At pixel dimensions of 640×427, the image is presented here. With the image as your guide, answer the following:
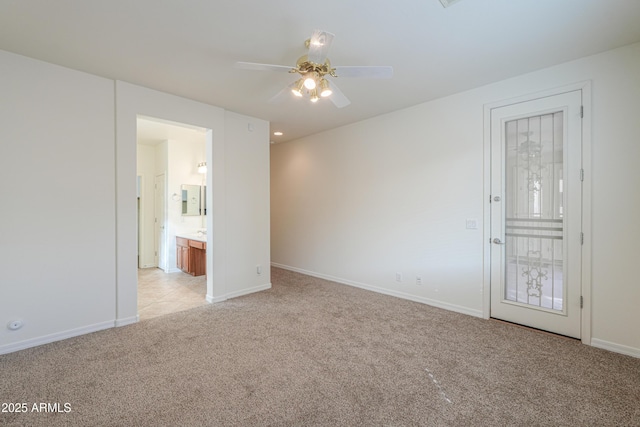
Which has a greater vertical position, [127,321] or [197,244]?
[197,244]

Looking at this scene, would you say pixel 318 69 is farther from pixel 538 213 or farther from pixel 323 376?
pixel 538 213

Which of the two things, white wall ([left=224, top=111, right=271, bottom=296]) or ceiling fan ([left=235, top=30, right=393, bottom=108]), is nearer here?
ceiling fan ([left=235, top=30, right=393, bottom=108])

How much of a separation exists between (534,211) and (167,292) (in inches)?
196

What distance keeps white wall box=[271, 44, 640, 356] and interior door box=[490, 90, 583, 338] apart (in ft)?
0.44

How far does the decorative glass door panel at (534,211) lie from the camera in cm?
292

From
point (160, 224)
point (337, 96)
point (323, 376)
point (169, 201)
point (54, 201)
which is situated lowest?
point (323, 376)

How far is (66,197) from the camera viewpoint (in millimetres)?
2848

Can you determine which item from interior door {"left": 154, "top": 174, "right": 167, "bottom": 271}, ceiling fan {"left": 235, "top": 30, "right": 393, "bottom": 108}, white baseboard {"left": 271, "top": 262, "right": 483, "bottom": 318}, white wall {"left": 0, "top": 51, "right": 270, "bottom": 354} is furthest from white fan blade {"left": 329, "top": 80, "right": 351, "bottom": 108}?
interior door {"left": 154, "top": 174, "right": 167, "bottom": 271}

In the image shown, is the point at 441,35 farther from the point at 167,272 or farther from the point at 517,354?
the point at 167,272

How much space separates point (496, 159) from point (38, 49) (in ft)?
15.1

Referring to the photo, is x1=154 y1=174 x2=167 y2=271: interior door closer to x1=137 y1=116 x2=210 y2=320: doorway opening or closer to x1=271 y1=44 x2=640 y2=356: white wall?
x1=137 y1=116 x2=210 y2=320: doorway opening

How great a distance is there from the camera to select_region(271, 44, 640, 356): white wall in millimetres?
2549

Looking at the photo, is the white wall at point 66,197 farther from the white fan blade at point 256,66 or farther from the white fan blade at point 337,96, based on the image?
the white fan blade at point 337,96

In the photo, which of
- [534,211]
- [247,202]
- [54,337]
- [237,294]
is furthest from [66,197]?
[534,211]
